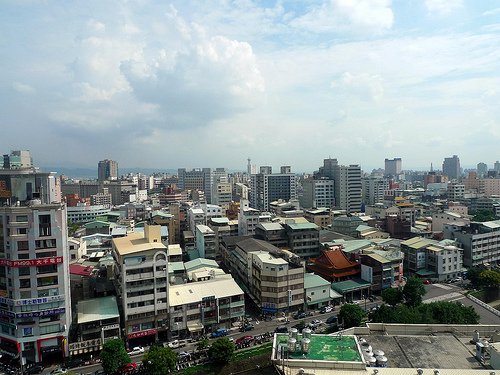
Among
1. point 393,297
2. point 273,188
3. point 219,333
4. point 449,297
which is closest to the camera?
point 219,333

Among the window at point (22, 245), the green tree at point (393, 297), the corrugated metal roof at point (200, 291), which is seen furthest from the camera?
the green tree at point (393, 297)

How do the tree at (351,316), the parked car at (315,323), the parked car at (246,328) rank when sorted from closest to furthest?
the tree at (351,316) < the parked car at (246,328) < the parked car at (315,323)

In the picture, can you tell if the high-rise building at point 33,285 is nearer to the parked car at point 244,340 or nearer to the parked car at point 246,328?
the parked car at point 244,340

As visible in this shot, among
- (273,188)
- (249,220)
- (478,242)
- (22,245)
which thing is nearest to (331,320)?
(249,220)

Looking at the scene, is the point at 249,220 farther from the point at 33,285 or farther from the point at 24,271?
the point at 24,271

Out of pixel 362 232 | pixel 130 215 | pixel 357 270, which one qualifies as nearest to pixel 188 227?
pixel 130 215

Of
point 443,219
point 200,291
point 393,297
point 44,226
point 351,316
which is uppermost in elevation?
point 44,226

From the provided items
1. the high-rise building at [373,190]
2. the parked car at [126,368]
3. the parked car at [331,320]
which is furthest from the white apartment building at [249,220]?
the high-rise building at [373,190]
